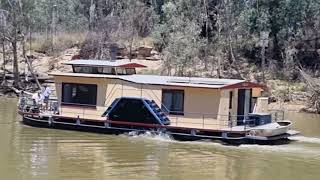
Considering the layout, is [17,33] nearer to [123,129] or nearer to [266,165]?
[123,129]

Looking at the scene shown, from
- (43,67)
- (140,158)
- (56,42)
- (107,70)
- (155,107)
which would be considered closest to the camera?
(140,158)

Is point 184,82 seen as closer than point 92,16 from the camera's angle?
Yes

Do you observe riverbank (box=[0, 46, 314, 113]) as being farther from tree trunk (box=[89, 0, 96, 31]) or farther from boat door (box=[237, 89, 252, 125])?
boat door (box=[237, 89, 252, 125])

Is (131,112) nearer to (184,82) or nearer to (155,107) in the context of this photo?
(155,107)

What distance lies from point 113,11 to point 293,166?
3817 cm

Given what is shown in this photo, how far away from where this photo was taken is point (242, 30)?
48625 millimetres

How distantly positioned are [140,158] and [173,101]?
525 centimetres

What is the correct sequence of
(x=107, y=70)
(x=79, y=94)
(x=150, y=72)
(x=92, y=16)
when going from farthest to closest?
(x=92, y=16) → (x=150, y=72) → (x=107, y=70) → (x=79, y=94)

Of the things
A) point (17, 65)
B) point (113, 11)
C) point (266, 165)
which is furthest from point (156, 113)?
point (113, 11)

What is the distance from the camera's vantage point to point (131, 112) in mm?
26750

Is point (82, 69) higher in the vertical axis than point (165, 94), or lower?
higher

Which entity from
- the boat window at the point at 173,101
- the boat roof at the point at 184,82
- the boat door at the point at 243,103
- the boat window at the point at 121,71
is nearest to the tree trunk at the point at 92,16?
the boat window at the point at 121,71

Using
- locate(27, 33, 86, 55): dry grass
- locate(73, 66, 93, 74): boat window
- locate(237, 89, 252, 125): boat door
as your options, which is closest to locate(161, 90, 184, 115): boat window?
locate(237, 89, 252, 125): boat door

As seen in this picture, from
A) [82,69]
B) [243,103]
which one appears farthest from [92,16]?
[243,103]
